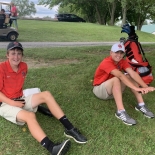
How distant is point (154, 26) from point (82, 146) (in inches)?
2042

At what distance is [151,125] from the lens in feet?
11.7

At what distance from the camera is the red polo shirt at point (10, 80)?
3193 mm

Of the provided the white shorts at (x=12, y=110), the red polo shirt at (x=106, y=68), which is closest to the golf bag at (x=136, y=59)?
the red polo shirt at (x=106, y=68)

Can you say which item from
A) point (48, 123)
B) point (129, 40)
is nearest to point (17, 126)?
point (48, 123)

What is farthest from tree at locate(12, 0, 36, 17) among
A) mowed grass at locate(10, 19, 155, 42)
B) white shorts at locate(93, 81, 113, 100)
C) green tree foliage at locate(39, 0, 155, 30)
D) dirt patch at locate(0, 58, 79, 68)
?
white shorts at locate(93, 81, 113, 100)

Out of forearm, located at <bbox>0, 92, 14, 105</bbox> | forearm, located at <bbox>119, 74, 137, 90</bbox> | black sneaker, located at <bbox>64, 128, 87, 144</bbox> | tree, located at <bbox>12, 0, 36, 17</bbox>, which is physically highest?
forearm, located at <bbox>119, 74, 137, 90</bbox>

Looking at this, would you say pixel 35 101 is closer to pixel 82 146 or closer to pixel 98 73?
pixel 82 146

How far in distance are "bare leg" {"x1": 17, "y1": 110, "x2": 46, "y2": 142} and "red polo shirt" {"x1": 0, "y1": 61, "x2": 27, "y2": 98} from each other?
38 cm

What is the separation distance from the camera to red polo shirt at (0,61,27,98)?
319cm

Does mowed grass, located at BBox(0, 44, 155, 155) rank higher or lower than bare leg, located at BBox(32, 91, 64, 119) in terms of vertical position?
lower

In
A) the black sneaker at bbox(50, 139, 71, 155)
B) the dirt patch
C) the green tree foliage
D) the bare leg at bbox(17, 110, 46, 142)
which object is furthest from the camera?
the green tree foliage

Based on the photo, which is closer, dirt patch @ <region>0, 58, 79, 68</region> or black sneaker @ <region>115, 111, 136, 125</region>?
black sneaker @ <region>115, 111, 136, 125</region>

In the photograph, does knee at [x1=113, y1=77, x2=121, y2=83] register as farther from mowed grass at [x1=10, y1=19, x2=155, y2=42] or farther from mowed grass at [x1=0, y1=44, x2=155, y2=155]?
mowed grass at [x1=10, y1=19, x2=155, y2=42]

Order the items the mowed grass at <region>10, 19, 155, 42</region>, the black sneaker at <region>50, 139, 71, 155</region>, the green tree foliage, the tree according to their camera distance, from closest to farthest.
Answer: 1. the black sneaker at <region>50, 139, 71, 155</region>
2. the mowed grass at <region>10, 19, 155, 42</region>
3. the green tree foliage
4. the tree
